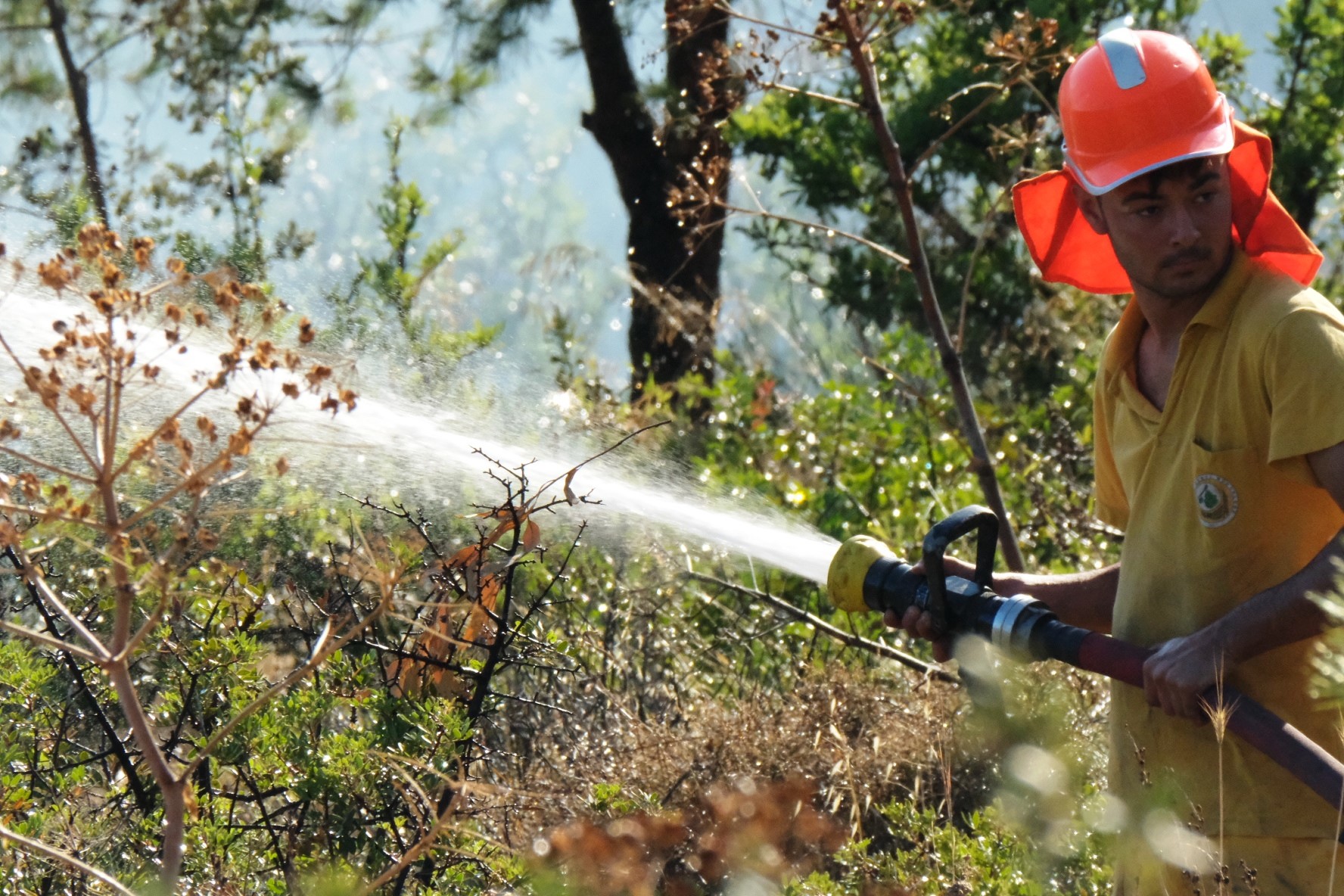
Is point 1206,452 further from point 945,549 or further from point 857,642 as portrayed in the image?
point 857,642

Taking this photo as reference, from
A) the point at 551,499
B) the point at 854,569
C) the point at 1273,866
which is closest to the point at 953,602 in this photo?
the point at 854,569

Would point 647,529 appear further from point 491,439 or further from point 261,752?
point 261,752

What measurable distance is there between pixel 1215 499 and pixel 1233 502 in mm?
26

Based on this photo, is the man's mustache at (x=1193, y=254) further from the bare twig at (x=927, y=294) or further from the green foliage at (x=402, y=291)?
the green foliage at (x=402, y=291)

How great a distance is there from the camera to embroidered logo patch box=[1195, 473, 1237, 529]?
206 centimetres

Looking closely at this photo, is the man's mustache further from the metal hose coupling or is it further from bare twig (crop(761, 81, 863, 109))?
bare twig (crop(761, 81, 863, 109))

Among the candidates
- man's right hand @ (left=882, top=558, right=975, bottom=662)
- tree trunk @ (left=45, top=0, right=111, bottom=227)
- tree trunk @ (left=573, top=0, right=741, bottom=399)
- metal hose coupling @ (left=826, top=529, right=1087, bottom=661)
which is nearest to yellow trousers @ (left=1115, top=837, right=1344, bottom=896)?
metal hose coupling @ (left=826, top=529, right=1087, bottom=661)

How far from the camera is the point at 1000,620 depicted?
7.24 feet

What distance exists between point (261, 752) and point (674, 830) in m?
0.71

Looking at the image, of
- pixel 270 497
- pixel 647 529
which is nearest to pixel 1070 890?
pixel 647 529

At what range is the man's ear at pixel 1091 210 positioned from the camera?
2.44 metres

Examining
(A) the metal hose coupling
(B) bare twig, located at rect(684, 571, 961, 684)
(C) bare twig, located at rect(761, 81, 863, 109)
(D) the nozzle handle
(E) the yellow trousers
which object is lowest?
(B) bare twig, located at rect(684, 571, 961, 684)

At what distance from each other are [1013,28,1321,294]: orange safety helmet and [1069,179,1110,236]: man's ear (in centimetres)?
4

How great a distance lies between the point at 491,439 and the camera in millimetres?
3670
